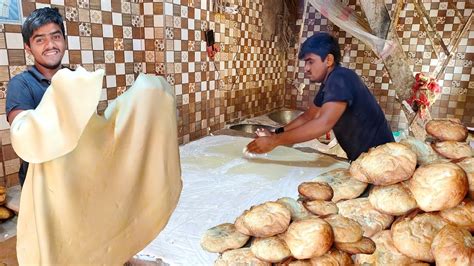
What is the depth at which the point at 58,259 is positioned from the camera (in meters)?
0.58

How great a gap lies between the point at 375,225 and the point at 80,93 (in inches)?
25.7

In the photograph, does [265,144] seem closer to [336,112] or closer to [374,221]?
[336,112]

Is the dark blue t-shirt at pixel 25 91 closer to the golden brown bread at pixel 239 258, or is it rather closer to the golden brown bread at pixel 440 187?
the golden brown bread at pixel 239 258

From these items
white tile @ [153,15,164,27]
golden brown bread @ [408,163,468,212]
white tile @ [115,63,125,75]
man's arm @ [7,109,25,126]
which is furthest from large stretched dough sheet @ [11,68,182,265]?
white tile @ [153,15,164,27]

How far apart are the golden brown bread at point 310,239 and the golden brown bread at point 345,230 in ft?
0.06

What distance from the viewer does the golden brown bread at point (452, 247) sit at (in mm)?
604

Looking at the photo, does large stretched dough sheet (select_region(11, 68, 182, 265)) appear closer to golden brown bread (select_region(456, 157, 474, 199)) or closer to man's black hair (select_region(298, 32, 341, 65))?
golden brown bread (select_region(456, 157, 474, 199))

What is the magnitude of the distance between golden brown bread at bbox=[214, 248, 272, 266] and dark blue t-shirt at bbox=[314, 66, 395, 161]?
1.60 meters

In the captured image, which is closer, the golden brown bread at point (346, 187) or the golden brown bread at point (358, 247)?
the golden brown bread at point (358, 247)

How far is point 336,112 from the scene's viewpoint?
2156 mm

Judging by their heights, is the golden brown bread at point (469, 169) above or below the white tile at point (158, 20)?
below

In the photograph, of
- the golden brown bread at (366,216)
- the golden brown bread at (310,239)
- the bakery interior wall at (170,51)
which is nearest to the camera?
the golden brown bread at (310,239)


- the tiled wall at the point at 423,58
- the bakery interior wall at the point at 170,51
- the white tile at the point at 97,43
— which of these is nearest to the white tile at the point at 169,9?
the bakery interior wall at the point at 170,51

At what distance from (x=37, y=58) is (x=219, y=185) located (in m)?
1.04
